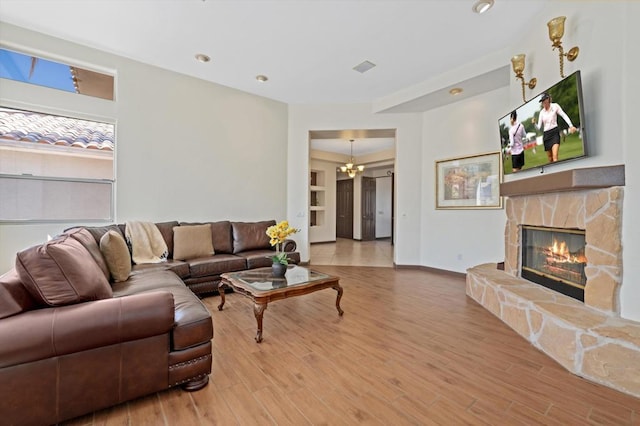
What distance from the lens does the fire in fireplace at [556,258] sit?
2.45 m

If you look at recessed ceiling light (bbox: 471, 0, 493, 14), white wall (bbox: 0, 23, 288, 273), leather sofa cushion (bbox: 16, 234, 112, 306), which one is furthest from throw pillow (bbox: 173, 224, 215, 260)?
recessed ceiling light (bbox: 471, 0, 493, 14)

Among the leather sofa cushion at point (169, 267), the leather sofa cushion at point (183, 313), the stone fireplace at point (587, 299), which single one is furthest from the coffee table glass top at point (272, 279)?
the stone fireplace at point (587, 299)

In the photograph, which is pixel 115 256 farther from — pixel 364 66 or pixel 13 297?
pixel 364 66

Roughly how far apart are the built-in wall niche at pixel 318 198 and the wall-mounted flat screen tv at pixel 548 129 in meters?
6.02

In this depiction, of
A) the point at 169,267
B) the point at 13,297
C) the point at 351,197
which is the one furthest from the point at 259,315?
the point at 351,197

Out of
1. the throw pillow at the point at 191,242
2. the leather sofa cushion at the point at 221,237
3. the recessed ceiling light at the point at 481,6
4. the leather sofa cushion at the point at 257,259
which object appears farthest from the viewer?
the leather sofa cushion at the point at 221,237

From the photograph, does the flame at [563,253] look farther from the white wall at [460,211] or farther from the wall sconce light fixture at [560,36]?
the wall sconce light fixture at [560,36]

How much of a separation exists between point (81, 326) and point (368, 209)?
9038mm

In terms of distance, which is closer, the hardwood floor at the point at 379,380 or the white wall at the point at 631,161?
the hardwood floor at the point at 379,380

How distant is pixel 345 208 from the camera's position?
33.4 feet

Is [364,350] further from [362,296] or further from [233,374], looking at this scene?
[362,296]

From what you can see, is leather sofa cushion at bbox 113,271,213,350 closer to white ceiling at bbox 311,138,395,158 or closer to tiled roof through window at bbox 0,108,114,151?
tiled roof through window at bbox 0,108,114,151

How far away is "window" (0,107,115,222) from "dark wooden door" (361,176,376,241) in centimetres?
754

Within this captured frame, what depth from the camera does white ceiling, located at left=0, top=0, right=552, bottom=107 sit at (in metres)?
2.82
